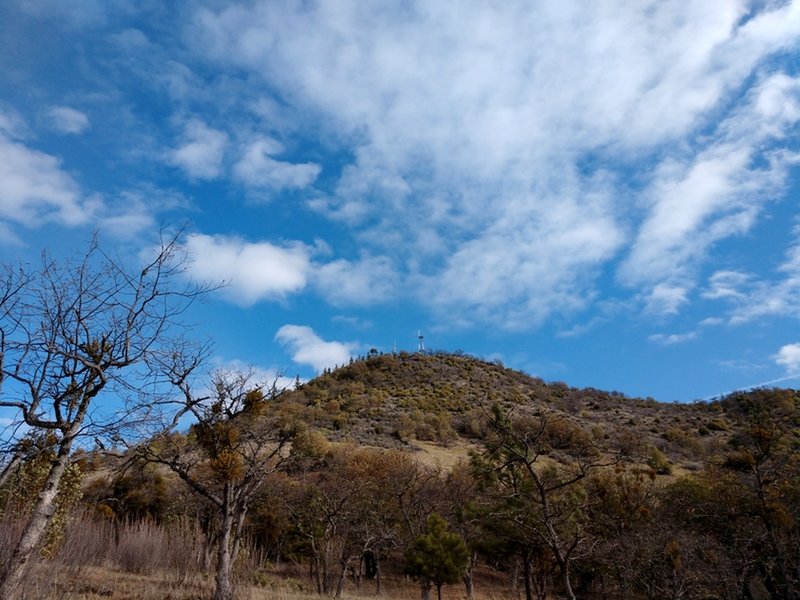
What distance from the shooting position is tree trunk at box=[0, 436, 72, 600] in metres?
7.43

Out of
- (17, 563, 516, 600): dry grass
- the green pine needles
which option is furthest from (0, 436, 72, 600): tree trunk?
the green pine needles

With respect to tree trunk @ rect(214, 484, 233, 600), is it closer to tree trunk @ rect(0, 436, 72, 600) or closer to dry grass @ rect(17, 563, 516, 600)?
dry grass @ rect(17, 563, 516, 600)

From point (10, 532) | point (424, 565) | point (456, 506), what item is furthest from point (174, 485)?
point (10, 532)

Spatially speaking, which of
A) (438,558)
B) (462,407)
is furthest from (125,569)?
(462,407)

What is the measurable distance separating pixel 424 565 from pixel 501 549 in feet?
21.1

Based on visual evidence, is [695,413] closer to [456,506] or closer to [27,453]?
[456,506]

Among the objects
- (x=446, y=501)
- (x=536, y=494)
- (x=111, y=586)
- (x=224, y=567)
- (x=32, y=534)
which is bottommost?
(x=111, y=586)

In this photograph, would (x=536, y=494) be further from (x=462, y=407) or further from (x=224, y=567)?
(x=462, y=407)

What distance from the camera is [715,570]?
704 inches

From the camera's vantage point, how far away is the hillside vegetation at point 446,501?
1428cm

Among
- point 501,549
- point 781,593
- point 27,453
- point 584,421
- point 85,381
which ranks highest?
point 584,421

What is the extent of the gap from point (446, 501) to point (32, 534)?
31.9 metres

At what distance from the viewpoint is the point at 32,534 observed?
7.68 m

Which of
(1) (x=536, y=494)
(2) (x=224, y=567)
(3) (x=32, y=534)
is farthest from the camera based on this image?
(1) (x=536, y=494)
